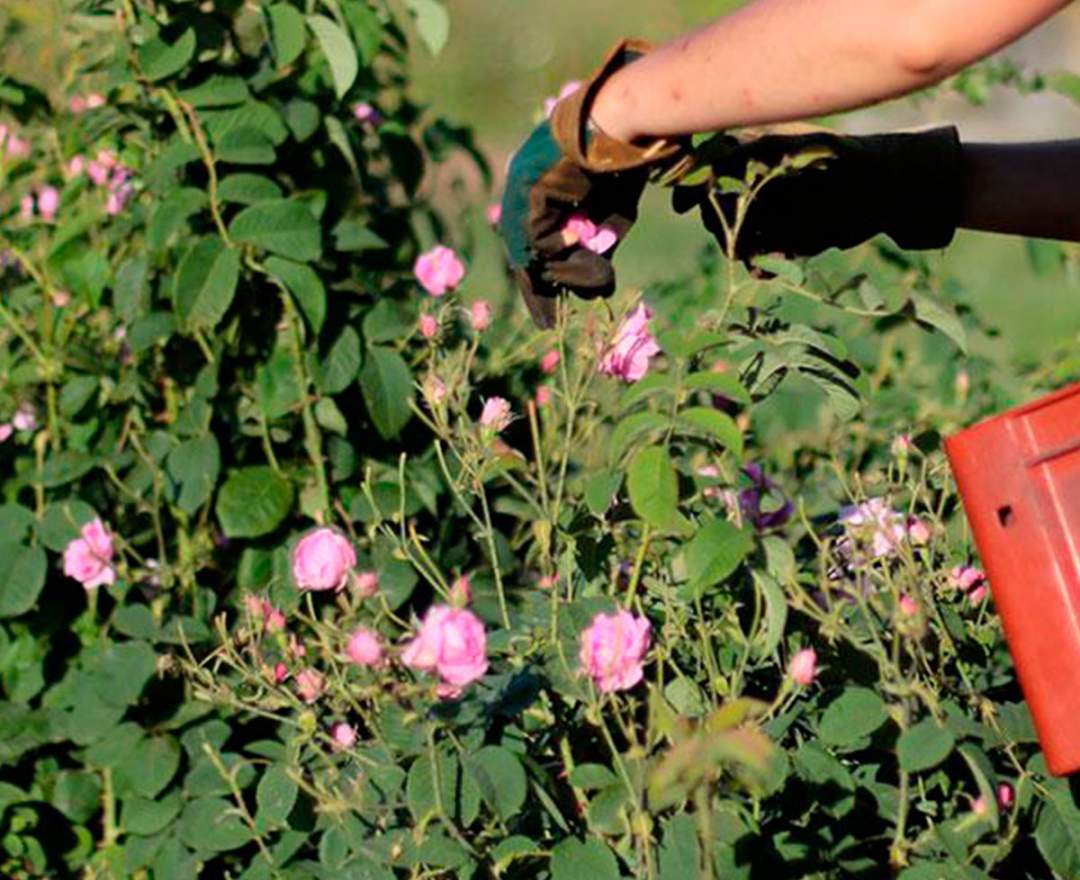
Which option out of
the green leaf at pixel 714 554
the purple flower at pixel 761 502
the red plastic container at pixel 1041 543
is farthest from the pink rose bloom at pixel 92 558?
the red plastic container at pixel 1041 543

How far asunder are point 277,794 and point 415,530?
523mm

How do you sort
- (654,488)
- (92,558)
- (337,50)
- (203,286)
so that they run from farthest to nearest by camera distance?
(337,50)
(203,286)
(92,558)
(654,488)

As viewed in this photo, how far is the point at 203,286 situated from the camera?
2.67 metres

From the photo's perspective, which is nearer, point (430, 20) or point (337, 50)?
point (337, 50)

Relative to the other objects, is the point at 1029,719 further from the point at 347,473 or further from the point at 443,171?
the point at 443,171

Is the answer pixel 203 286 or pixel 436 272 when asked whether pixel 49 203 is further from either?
pixel 436 272

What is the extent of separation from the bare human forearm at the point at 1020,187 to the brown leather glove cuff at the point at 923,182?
0.08ft

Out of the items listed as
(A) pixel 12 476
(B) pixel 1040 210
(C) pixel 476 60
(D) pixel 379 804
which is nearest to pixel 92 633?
(A) pixel 12 476

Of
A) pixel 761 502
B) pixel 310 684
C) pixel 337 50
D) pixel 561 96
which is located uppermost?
pixel 337 50

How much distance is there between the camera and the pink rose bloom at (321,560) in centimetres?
198

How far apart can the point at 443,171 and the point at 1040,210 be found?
6.01 metres

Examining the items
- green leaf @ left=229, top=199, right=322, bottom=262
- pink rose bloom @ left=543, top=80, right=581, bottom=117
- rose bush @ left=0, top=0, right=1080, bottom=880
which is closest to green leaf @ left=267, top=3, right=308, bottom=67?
rose bush @ left=0, top=0, right=1080, bottom=880

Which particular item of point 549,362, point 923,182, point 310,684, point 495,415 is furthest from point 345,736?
point 549,362

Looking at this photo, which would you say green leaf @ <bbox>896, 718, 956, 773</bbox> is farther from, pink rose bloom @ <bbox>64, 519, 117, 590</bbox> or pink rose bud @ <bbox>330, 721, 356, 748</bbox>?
pink rose bloom @ <bbox>64, 519, 117, 590</bbox>
